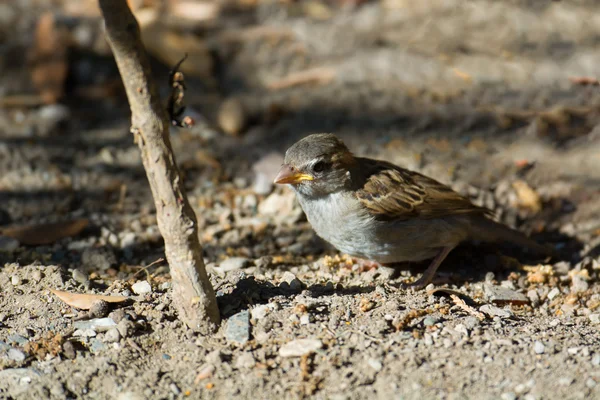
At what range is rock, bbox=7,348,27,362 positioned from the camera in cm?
406

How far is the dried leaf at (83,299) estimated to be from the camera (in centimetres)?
448

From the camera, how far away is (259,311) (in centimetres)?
438

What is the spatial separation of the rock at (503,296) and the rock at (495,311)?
0.23 metres

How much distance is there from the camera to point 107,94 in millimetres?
7656

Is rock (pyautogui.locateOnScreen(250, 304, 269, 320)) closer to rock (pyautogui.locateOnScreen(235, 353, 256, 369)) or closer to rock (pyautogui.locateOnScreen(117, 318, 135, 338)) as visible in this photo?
rock (pyautogui.locateOnScreen(235, 353, 256, 369))

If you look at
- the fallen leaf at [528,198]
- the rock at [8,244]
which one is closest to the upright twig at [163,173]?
the rock at [8,244]

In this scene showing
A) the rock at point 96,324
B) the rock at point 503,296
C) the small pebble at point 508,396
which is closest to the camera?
the small pebble at point 508,396

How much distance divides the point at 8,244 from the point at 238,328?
224 cm

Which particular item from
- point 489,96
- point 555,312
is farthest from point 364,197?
point 489,96

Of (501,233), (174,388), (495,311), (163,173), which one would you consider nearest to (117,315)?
(174,388)

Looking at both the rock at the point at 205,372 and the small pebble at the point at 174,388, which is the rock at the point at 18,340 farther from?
the rock at the point at 205,372

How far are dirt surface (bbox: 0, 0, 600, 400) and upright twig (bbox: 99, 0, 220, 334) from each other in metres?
0.24

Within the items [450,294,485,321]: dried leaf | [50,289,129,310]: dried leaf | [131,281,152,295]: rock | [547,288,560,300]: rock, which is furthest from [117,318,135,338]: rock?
[547,288,560,300]: rock

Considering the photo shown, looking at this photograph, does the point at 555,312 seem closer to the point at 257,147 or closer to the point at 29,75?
the point at 257,147
